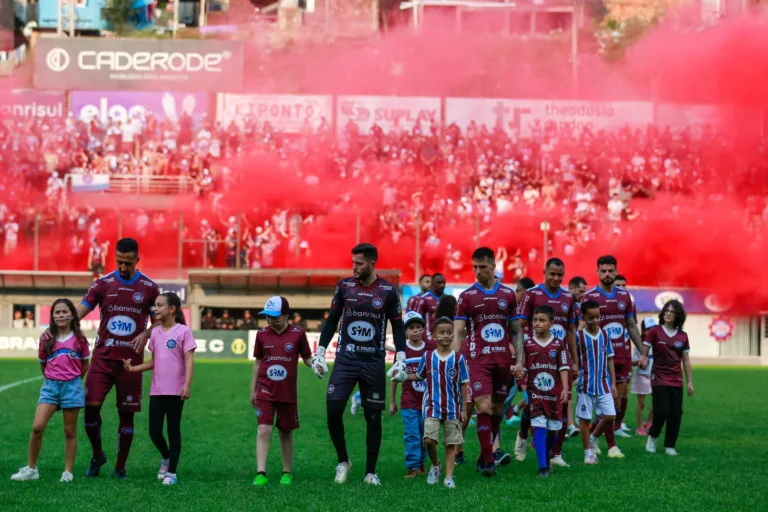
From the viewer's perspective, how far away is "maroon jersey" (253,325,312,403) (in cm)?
1111

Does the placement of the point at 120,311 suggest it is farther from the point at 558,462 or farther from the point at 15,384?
the point at 15,384

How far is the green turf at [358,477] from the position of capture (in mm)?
9555

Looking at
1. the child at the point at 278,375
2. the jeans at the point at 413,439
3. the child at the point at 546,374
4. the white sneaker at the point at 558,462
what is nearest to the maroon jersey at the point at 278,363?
the child at the point at 278,375

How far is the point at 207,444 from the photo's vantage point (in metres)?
14.7

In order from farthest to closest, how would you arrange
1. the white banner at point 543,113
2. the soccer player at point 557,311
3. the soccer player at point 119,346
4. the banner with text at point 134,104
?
the white banner at point 543,113
the banner with text at point 134,104
the soccer player at point 557,311
the soccer player at point 119,346

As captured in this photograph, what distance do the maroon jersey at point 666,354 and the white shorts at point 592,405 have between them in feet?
3.69

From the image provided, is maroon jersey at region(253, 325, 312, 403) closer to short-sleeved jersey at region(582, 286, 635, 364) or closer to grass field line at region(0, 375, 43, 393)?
short-sleeved jersey at region(582, 286, 635, 364)

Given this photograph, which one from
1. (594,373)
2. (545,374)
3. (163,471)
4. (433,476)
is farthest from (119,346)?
(594,373)

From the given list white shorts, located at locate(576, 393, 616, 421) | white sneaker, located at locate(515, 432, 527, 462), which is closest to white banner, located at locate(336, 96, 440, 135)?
white shorts, located at locate(576, 393, 616, 421)

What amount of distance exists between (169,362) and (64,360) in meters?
0.93

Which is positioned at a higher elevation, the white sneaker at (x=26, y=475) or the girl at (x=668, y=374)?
the girl at (x=668, y=374)

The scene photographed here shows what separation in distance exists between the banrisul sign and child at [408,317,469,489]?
4594 centimetres

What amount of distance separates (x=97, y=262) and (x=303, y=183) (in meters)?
10.2

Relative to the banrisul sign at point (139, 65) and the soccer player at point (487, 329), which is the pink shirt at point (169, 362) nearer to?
the soccer player at point (487, 329)
